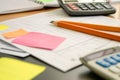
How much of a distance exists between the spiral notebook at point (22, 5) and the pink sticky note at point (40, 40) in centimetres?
24

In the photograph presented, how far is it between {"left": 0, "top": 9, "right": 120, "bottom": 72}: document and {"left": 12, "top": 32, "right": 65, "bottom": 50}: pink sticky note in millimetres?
13

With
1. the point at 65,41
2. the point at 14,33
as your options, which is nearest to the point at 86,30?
the point at 65,41

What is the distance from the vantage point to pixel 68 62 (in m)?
0.41

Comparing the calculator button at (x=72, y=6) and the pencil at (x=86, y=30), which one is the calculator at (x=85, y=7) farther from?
the pencil at (x=86, y=30)

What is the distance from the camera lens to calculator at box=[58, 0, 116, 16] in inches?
28.3

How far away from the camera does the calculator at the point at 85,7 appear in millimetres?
718

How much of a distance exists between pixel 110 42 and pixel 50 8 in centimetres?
40

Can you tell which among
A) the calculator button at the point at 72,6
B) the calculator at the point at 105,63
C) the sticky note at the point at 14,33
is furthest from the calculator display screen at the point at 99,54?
the calculator button at the point at 72,6

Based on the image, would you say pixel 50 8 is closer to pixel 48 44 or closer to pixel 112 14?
pixel 112 14

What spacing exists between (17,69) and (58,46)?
0.13m

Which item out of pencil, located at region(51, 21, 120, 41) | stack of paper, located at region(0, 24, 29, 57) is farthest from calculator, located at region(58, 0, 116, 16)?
stack of paper, located at region(0, 24, 29, 57)

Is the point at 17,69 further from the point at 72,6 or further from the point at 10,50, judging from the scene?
the point at 72,6

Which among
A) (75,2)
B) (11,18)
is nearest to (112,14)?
(75,2)

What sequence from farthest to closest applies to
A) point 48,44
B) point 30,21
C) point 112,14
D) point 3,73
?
point 112,14 → point 30,21 → point 48,44 → point 3,73
